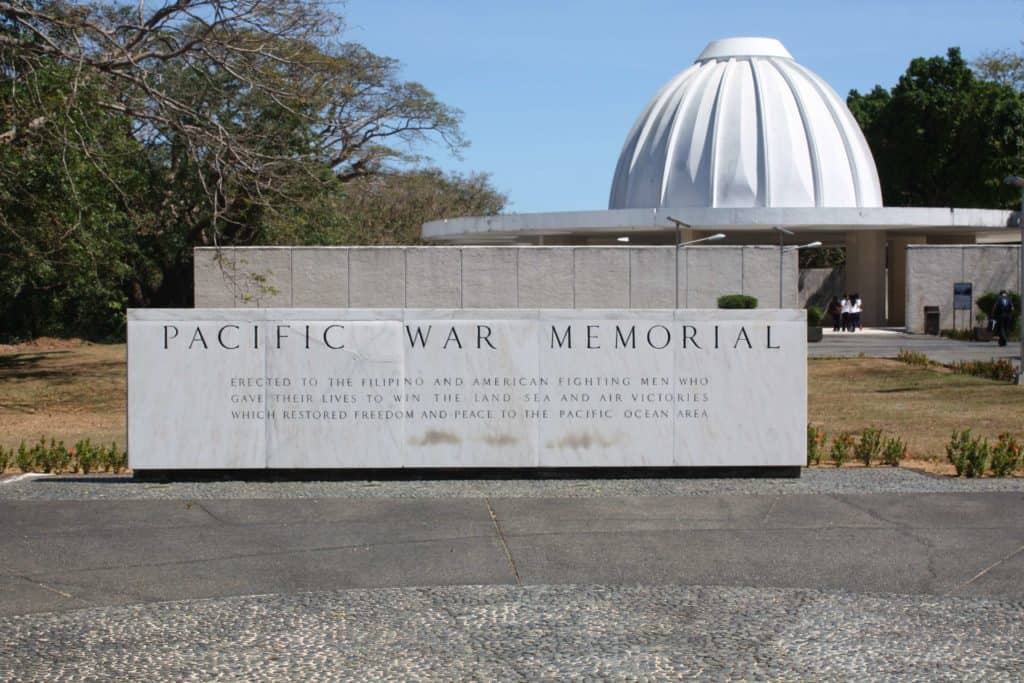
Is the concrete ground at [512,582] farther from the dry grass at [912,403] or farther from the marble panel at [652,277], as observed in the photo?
the marble panel at [652,277]

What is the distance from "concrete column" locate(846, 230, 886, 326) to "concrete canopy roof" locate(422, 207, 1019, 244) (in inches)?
52.8

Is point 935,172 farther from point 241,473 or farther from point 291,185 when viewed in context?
point 241,473

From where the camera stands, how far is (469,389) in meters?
10.1

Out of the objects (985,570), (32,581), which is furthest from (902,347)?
(32,581)

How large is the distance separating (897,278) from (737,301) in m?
18.6

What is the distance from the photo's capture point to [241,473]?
1011 cm

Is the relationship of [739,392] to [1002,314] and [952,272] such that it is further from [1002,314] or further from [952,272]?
[952,272]

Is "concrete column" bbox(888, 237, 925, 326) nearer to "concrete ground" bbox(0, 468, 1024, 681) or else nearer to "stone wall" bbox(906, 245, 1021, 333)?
"stone wall" bbox(906, 245, 1021, 333)

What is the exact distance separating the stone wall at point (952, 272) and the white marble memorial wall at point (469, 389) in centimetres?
3330

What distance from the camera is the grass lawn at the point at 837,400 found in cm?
1761

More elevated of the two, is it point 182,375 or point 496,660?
point 182,375

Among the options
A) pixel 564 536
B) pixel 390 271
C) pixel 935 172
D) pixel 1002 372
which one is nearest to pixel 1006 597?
pixel 564 536

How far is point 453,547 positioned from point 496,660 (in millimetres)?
2195

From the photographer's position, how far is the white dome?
2019 inches
